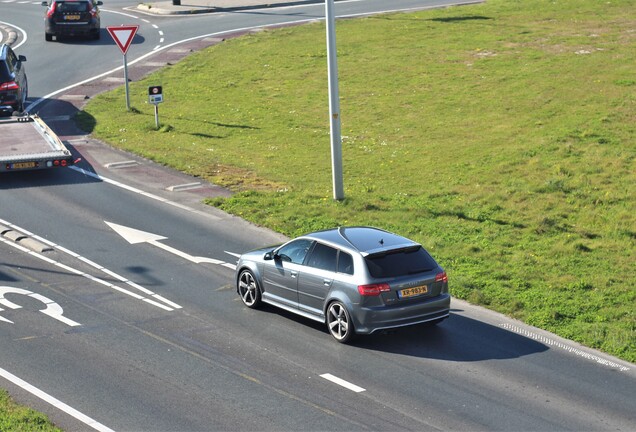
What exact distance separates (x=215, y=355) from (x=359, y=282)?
237 centimetres

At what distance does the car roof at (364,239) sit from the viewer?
15.0 m

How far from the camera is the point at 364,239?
1543 centimetres

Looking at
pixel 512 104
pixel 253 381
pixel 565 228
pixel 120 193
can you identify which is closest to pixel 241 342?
pixel 253 381

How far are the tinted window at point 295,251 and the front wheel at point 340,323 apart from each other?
1.17 meters

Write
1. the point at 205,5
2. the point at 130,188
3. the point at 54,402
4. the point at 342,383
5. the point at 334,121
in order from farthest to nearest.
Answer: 1. the point at 205,5
2. the point at 130,188
3. the point at 334,121
4. the point at 342,383
5. the point at 54,402

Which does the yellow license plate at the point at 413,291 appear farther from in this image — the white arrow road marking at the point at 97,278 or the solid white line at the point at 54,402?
the solid white line at the point at 54,402

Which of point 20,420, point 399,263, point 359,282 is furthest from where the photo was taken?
point 399,263

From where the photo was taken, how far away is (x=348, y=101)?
33.2 metres

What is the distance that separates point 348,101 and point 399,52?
774cm

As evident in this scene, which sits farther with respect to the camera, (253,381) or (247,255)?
(247,255)

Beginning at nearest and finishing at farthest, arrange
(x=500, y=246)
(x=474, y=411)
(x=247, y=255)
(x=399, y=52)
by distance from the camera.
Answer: (x=474, y=411), (x=247, y=255), (x=500, y=246), (x=399, y=52)

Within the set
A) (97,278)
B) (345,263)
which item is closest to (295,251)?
(345,263)

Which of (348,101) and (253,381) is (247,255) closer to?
(253,381)

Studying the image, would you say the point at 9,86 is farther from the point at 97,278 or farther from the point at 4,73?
the point at 97,278
